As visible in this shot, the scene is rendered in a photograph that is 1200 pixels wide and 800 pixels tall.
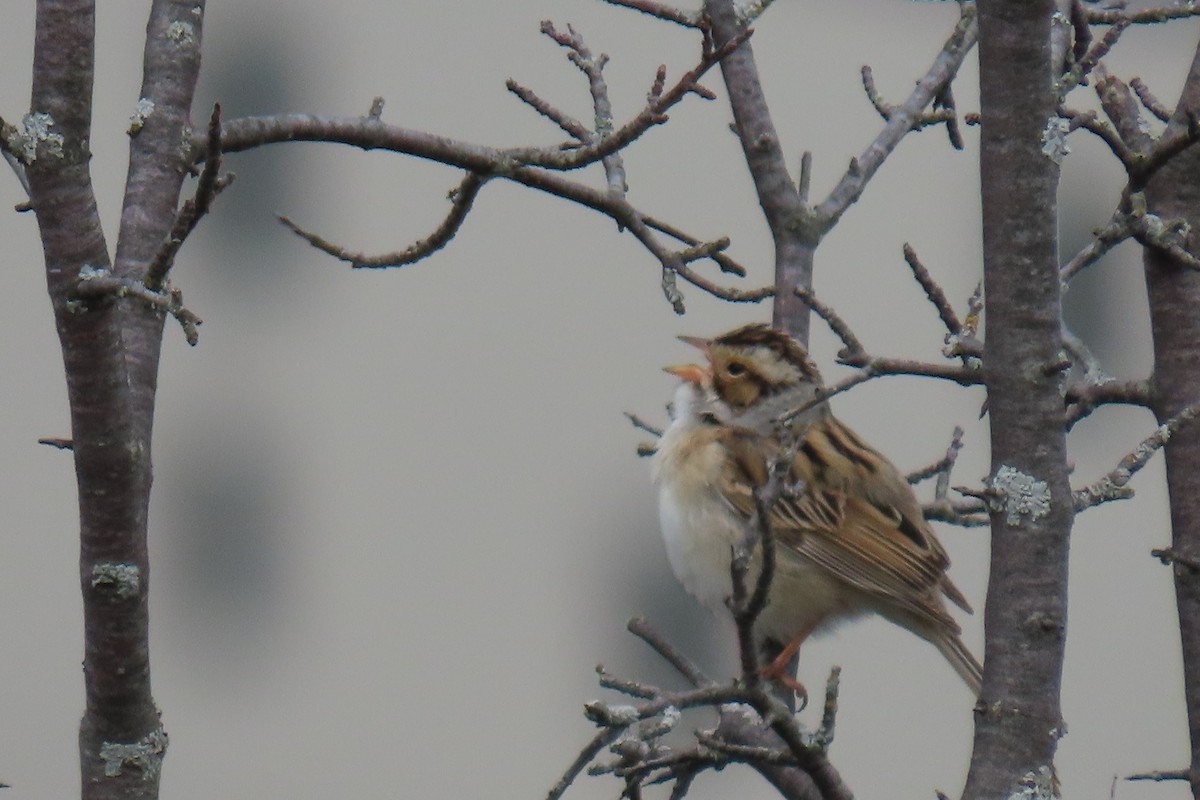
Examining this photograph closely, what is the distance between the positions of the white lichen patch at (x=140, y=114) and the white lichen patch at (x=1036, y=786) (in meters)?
1.70

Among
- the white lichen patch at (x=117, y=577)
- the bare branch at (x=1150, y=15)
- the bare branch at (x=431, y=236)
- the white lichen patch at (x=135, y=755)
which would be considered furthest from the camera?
the bare branch at (x=1150, y=15)

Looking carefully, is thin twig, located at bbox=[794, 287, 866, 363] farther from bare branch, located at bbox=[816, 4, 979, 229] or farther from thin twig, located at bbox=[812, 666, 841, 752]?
bare branch, located at bbox=[816, 4, 979, 229]

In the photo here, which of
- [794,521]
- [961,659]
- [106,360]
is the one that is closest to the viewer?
[106,360]

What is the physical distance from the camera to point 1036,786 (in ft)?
7.14

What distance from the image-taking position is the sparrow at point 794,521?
407cm

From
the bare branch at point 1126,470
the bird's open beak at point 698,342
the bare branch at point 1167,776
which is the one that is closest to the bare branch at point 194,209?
the bare branch at point 1126,470

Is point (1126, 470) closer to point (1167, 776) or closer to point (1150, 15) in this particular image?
point (1167, 776)

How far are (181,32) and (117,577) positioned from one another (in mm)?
1042

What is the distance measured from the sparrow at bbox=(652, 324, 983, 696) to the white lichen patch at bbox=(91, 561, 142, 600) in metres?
2.05

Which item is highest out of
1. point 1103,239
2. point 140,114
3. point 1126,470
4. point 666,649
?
point 140,114

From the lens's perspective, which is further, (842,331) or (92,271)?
(842,331)


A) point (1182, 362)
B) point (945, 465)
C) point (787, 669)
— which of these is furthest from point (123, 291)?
point (787, 669)

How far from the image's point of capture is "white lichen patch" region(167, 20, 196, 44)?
272cm

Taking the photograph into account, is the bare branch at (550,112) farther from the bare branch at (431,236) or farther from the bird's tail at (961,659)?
the bird's tail at (961,659)
